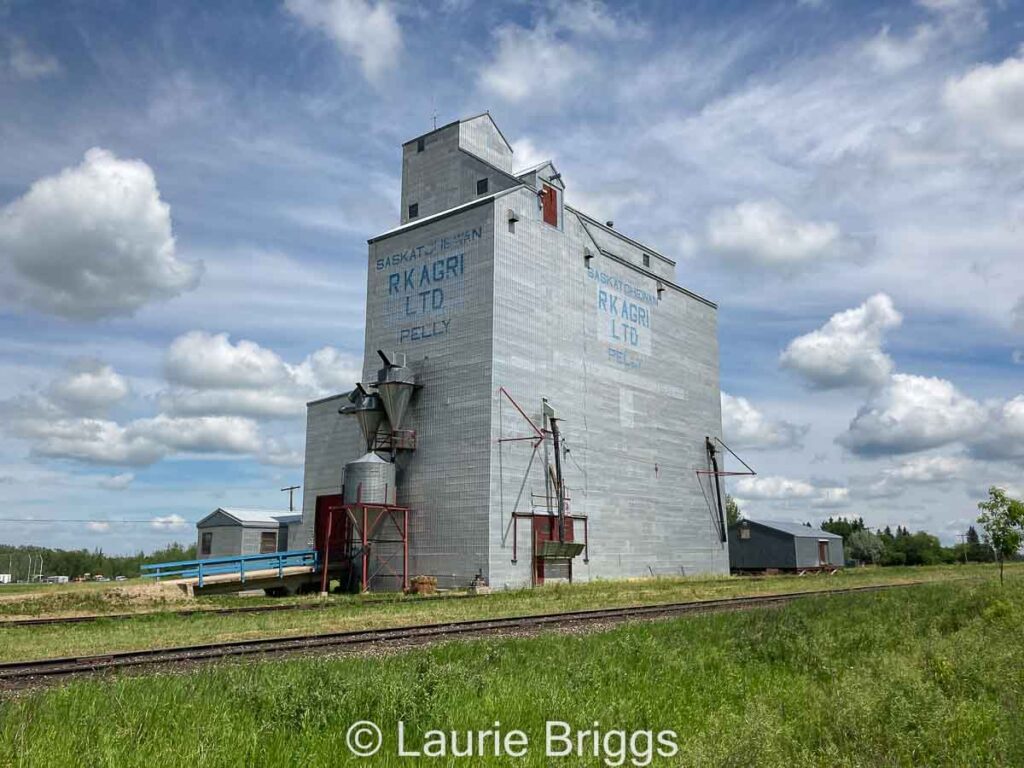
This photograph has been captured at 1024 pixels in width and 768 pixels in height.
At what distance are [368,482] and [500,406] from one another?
7.05 m

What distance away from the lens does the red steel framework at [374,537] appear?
1427 inches

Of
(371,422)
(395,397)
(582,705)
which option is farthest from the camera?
(371,422)

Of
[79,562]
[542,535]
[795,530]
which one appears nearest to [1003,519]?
[542,535]

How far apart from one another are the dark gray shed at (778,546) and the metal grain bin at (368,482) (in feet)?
138

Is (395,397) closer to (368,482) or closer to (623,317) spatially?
(368,482)

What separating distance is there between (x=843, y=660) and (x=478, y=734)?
6740 millimetres

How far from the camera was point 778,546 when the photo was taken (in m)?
67.4

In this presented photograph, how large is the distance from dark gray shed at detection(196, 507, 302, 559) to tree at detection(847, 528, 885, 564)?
79.3 meters

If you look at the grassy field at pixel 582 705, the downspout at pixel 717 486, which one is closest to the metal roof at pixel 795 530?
the downspout at pixel 717 486

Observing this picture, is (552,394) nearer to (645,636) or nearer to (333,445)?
(333,445)

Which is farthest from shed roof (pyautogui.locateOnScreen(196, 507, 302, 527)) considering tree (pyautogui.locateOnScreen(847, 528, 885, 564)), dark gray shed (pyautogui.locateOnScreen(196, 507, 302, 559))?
tree (pyautogui.locateOnScreen(847, 528, 885, 564))

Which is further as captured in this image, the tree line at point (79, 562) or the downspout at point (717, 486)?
the tree line at point (79, 562)

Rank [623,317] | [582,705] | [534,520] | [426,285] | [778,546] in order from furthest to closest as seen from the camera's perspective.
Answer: [778,546]
[623,317]
[426,285]
[534,520]
[582,705]

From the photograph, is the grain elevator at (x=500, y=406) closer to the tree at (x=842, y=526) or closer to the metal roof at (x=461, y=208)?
the metal roof at (x=461, y=208)
